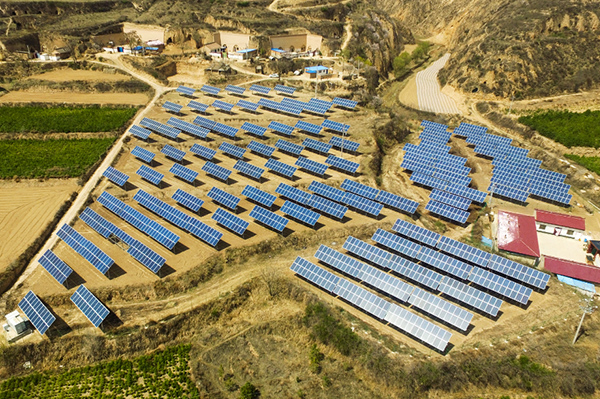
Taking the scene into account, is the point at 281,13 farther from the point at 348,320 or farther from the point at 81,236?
the point at 348,320

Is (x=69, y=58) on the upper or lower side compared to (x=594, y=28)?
lower

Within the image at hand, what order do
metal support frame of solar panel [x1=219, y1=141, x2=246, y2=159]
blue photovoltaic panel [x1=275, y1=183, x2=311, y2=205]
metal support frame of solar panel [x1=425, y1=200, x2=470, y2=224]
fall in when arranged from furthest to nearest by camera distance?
metal support frame of solar panel [x1=219, y1=141, x2=246, y2=159]
blue photovoltaic panel [x1=275, y1=183, x2=311, y2=205]
metal support frame of solar panel [x1=425, y1=200, x2=470, y2=224]

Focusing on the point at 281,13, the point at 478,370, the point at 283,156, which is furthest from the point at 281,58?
the point at 478,370

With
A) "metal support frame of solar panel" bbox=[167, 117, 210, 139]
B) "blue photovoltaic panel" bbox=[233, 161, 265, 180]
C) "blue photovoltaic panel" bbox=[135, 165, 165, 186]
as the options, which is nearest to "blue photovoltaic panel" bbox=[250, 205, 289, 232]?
"blue photovoltaic panel" bbox=[233, 161, 265, 180]

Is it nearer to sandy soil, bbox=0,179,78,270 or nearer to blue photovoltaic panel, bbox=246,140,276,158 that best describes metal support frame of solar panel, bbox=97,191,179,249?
sandy soil, bbox=0,179,78,270

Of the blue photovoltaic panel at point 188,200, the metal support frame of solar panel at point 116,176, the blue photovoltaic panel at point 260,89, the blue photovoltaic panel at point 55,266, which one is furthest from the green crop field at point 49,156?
the blue photovoltaic panel at point 260,89
